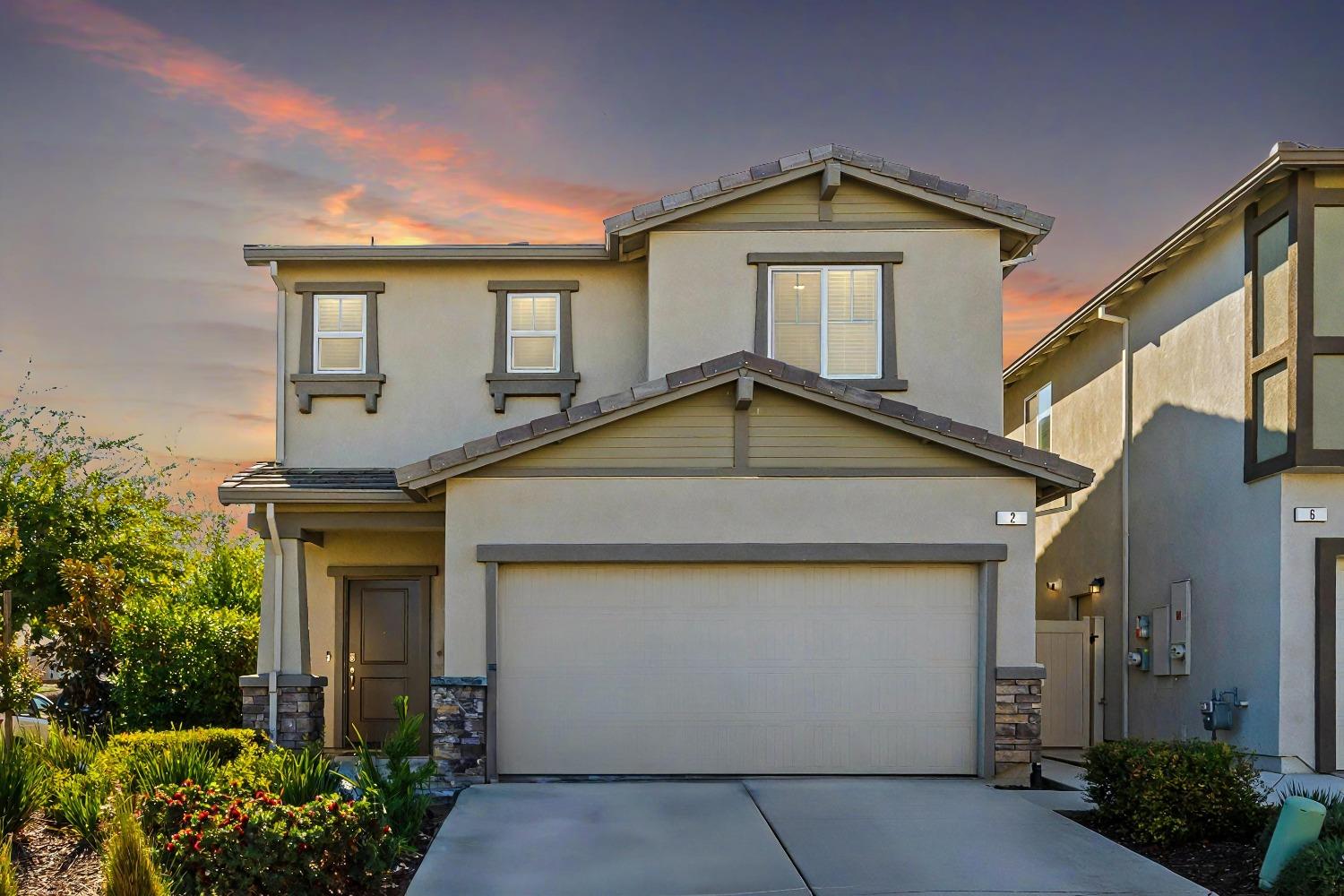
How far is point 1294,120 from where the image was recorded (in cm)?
1830

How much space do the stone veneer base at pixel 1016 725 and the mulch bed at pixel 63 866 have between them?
228 inches

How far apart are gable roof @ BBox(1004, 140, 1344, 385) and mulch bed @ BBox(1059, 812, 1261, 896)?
7.10 meters

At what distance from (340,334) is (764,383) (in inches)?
245

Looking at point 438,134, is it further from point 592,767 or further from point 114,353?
point 592,767

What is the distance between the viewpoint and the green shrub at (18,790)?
9711 mm

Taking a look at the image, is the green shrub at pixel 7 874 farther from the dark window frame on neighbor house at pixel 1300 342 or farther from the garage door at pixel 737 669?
the dark window frame on neighbor house at pixel 1300 342

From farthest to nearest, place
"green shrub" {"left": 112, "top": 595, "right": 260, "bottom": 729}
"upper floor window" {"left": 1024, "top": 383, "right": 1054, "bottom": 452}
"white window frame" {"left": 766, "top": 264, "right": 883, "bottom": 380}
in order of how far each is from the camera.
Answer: "upper floor window" {"left": 1024, "top": 383, "right": 1054, "bottom": 452} → "green shrub" {"left": 112, "top": 595, "right": 260, "bottom": 729} → "white window frame" {"left": 766, "top": 264, "right": 883, "bottom": 380}

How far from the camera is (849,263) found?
15484 millimetres

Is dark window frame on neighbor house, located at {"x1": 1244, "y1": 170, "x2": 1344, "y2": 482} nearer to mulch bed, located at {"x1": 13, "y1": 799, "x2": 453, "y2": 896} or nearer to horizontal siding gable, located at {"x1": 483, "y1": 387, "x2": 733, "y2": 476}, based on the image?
horizontal siding gable, located at {"x1": 483, "y1": 387, "x2": 733, "y2": 476}

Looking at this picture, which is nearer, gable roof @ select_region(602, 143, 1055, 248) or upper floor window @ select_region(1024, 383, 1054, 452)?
gable roof @ select_region(602, 143, 1055, 248)

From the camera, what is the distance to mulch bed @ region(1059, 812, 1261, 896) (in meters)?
9.05

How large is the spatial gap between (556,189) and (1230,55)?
952 centimetres

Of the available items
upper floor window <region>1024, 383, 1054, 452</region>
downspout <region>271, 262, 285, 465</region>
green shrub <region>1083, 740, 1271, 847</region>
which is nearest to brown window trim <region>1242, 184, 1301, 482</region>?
green shrub <region>1083, 740, 1271, 847</region>

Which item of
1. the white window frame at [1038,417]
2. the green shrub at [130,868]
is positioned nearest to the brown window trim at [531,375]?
the green shrub at [130,868]
